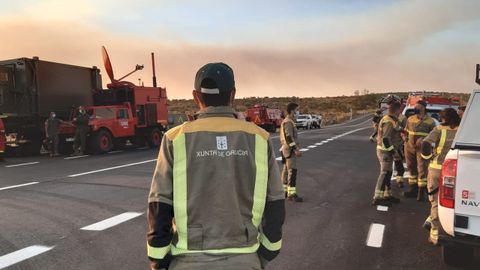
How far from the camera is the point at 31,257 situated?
5.24 meters

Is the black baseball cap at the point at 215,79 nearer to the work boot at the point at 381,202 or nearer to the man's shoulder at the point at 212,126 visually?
the man's shoulder at the point at 212,126

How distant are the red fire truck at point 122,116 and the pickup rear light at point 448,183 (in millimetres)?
16878

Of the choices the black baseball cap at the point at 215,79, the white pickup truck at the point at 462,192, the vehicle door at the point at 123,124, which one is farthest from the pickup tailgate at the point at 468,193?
the vehicle door at the point at 123,124

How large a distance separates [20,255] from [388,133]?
5.87 m

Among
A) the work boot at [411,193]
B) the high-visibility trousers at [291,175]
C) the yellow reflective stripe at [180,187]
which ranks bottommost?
the work boot at [411,193]

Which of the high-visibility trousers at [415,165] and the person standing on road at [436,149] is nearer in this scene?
the person standing on road at [436,149]

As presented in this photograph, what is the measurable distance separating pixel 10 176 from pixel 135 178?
366 centimetres

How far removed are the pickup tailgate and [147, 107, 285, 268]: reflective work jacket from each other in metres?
2.83

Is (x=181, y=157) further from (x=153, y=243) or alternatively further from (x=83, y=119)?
(x=83, y=119)

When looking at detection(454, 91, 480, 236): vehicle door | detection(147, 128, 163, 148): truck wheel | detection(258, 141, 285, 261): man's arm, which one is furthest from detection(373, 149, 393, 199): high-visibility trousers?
detection(147, 128, 163, 148): truck wheel

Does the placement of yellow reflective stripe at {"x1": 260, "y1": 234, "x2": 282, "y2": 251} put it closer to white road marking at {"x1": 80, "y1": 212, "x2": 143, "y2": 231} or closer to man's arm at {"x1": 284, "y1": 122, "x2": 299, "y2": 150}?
white road marking at {"x1": 80, "y1": 212, "x2": 143, "y2": 231}

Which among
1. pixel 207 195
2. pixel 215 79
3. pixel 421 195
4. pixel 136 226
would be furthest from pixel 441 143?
pixel 207 195

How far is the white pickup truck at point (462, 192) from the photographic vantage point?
4352 mm

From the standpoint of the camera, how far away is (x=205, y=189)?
2.24 m
